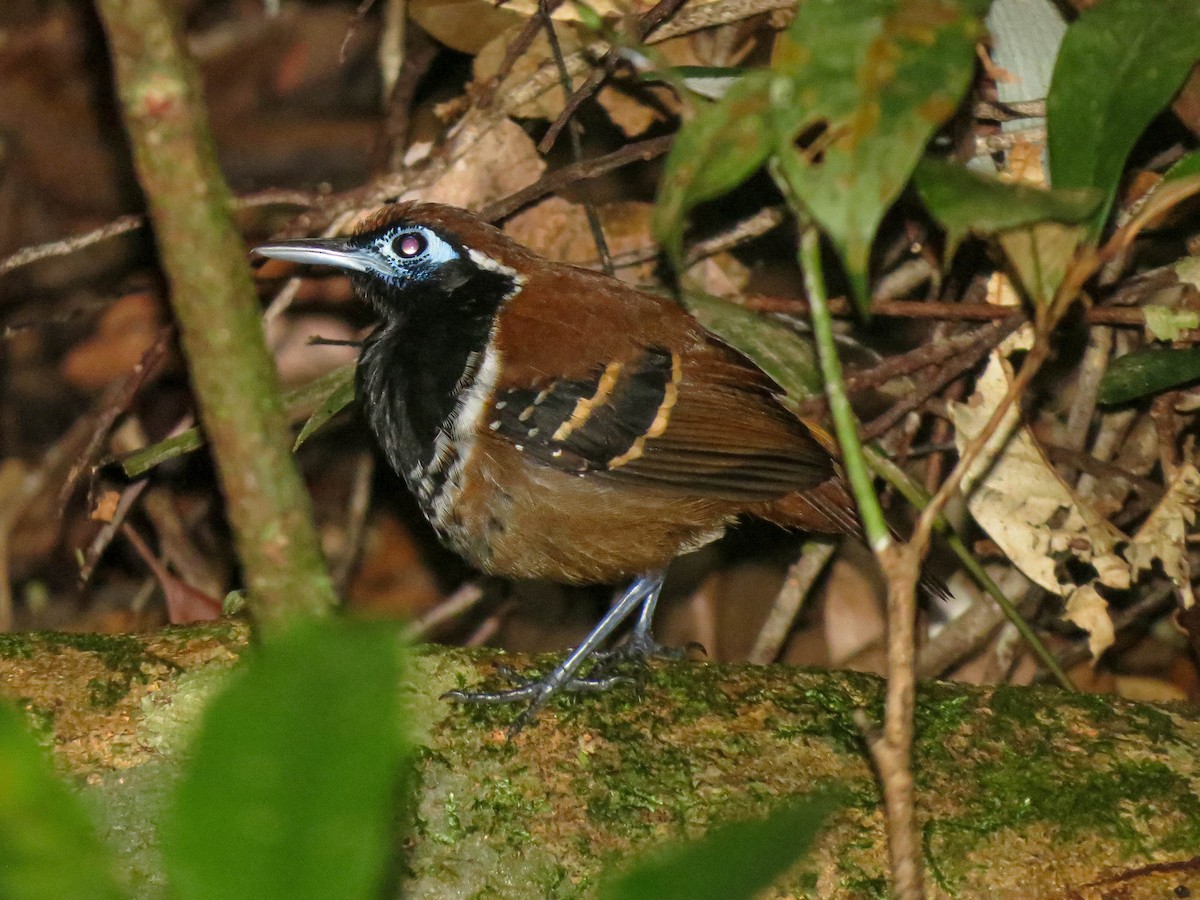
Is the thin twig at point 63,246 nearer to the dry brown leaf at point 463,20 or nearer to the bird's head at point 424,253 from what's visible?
the bird's head at point 424,253

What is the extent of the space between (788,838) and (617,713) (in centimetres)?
178

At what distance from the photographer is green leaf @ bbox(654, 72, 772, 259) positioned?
177 cm

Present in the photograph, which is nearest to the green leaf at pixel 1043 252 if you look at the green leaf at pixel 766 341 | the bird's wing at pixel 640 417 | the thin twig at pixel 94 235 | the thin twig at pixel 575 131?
the bird's wing at pixel 640 417

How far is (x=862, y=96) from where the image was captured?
180cm

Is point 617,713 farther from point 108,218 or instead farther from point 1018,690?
point 108,218

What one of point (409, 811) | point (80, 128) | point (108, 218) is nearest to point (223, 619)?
point (409, 811)

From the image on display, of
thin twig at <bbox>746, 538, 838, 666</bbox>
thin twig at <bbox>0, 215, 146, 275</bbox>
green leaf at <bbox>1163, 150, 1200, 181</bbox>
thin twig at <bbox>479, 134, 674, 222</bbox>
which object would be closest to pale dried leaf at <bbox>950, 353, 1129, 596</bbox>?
thin twig at <bbox>746, 538, 838, 666</bbox>

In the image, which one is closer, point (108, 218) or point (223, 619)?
point (223, 619)

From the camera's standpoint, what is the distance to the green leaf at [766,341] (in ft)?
11.2

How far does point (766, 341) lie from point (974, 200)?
1675 mm

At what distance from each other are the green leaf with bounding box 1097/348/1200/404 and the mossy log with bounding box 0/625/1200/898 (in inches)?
36.8

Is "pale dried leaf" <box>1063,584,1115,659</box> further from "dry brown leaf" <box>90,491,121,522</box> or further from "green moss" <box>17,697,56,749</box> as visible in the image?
"dry brown leaf" <box>90,491,121,522</box>

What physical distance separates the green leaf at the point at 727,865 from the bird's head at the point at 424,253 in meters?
2.59

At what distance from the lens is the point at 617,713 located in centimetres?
257
